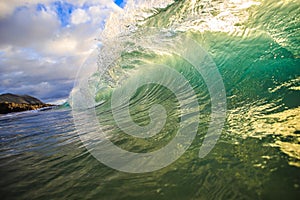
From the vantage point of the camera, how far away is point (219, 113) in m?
3.29

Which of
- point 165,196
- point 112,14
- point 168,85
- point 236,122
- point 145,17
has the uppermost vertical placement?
point 112,14

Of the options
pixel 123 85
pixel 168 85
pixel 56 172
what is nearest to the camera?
pixel 56 172

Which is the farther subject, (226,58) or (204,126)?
(226,58)

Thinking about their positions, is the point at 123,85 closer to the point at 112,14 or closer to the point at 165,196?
the point at 112,14

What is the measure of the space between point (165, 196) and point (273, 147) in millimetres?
1152

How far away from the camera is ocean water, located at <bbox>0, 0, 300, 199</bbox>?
1.81m

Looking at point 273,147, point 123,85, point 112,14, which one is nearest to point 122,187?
point 273,147

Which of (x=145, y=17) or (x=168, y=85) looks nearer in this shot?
Result: (x=168, y=85)

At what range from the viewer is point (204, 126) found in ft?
9.86

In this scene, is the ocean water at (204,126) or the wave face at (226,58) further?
the wave face at (226,58)

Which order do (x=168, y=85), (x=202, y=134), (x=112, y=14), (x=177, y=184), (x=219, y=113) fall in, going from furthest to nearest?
(x=112, y=14)
(x=168, y=85)
(x=219, y=113)
(x=202, y=134)
(x=177, y=184)

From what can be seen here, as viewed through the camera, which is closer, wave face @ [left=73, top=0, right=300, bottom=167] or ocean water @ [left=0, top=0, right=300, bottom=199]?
ocean water @ [left=0, top=0, right=300, bottom=199]

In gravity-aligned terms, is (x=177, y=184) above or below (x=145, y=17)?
below

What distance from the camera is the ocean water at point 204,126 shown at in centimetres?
181
